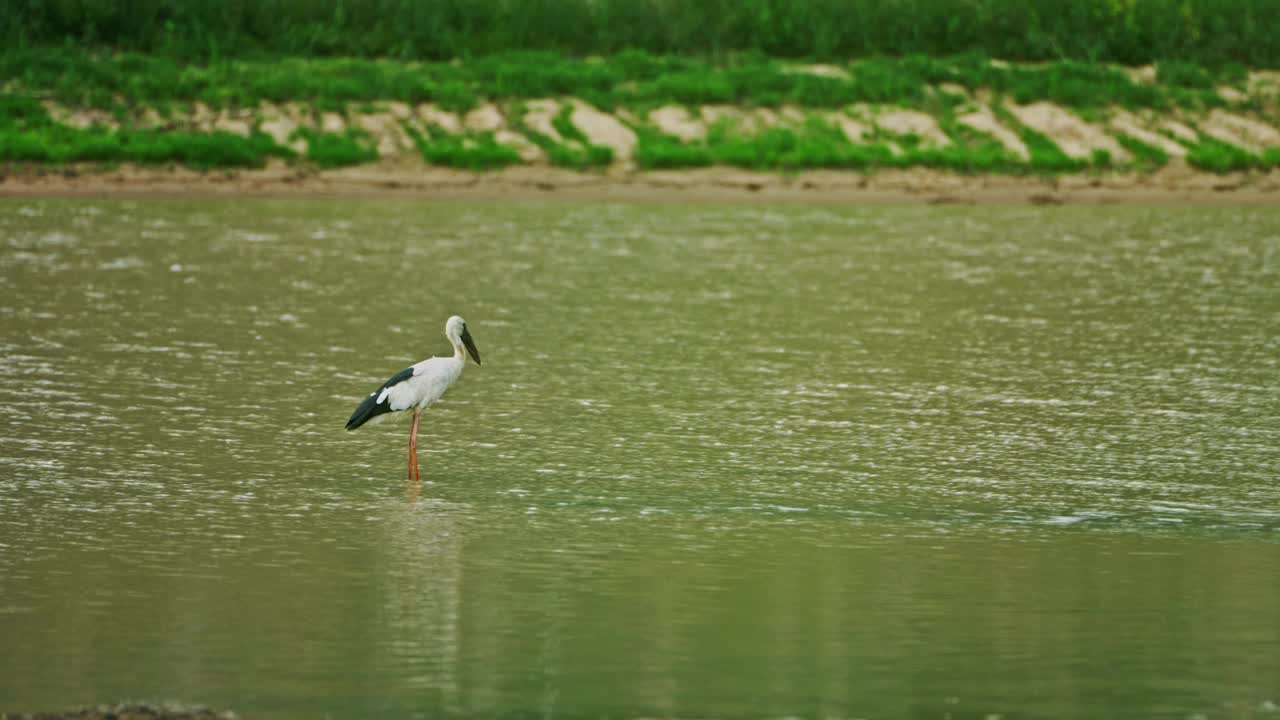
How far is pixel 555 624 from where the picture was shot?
8.24m

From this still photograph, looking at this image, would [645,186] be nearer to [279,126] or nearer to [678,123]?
[678,123]

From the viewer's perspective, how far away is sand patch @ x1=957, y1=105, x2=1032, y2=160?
28422 mm

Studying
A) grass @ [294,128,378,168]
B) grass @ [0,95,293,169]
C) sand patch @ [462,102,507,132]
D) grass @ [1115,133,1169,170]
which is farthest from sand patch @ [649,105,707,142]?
grass @ [1115,133,1169,170]

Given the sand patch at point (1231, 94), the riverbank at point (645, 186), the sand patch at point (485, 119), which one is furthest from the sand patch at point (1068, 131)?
the sand patch at point (485, 119)

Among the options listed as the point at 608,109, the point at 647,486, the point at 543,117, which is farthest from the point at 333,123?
the point at 647,486

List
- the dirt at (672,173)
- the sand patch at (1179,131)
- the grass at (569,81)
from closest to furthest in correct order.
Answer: the dirt at (672,173)
the sand patch at (1179,131)
the grass at (569,81)

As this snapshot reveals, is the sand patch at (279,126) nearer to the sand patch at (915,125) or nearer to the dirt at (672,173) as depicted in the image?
the dirt at (672,173)

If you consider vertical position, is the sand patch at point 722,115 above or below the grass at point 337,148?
above

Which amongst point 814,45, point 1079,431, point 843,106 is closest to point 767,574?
point 1079,431

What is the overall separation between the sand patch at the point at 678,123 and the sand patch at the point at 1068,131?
15.3ft

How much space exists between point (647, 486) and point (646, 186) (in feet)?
53.7

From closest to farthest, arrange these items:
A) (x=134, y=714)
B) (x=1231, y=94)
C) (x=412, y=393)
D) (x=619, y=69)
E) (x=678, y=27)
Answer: (x=134, y=714) → (x=412, y=393) → (x=619, y=69) → (x=1231, y=94) → (x=678, y=27)

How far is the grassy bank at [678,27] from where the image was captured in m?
32.0

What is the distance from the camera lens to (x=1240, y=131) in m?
29.3
